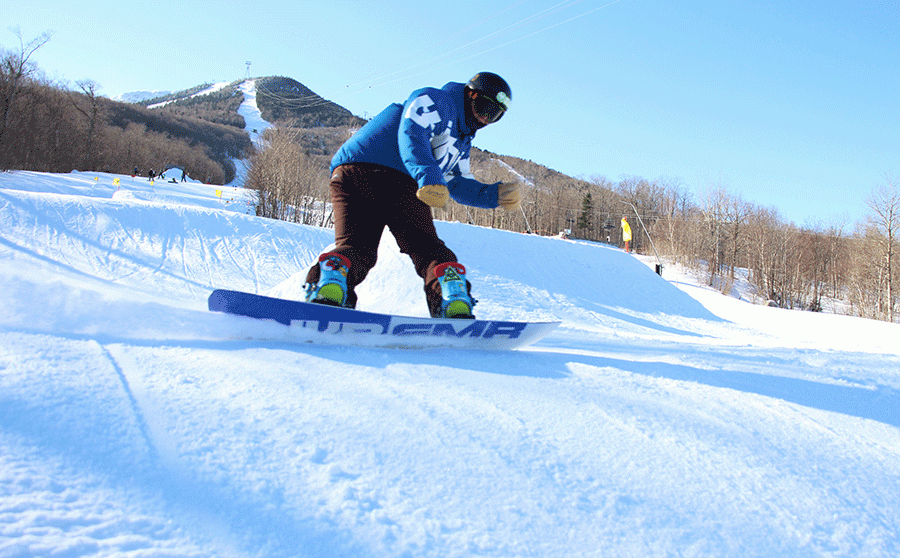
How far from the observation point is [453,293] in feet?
7.38

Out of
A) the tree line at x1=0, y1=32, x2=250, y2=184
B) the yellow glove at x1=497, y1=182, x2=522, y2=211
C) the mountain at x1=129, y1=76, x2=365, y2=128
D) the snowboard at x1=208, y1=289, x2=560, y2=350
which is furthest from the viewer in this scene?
the mountain at x1=129, y1=76, x2=365, y2=128

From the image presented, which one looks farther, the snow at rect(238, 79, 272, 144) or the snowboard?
the snow at rect(238, 79, 272, 144)

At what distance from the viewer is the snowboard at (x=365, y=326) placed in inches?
75.4

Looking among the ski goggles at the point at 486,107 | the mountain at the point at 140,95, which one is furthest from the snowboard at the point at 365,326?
the mountain at the point at 140,95

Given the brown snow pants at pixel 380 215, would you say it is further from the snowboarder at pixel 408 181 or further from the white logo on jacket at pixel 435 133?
the white logo on jacket at pixel 435 133

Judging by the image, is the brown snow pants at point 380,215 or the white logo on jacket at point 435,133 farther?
the brown snow pants at point 380,215

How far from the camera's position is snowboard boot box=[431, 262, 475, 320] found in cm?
222

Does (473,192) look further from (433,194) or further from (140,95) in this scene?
(140,95)

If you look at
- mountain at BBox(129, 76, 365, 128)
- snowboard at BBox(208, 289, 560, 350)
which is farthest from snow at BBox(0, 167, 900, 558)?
mountain at BBox(129, 76, 365, 128)

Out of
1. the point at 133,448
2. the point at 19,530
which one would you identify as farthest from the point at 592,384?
the point at 19,530

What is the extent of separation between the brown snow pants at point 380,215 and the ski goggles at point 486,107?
52 centimetres

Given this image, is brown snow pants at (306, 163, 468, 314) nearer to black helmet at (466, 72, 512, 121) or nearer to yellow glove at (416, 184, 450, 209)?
yellow glove at (416, 184, 450, 209)

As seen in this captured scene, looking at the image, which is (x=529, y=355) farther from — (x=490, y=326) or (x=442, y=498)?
(x=442, y=498)

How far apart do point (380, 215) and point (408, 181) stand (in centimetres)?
24
